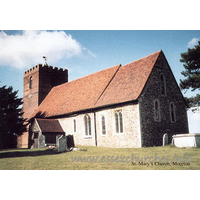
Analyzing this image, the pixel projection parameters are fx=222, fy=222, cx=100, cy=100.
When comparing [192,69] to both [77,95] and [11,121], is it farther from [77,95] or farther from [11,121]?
[11,121]

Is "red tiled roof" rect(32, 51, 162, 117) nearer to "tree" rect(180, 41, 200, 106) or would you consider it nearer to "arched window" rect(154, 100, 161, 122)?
"arched window" rect(154, 100, 161, 122)

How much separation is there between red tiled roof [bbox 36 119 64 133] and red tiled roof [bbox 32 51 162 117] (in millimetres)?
1125

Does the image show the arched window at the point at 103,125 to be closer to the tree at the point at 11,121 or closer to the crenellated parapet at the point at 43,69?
the tree at the point at 11,121

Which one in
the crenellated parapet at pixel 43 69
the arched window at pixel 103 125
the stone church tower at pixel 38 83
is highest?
the crenellated parapet at pixel 43 69

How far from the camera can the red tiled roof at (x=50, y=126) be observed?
20.7m

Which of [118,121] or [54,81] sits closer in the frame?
[118,121]

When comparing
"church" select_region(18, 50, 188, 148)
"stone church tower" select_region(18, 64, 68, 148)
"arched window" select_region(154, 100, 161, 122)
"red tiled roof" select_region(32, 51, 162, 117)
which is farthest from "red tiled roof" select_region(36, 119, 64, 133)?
"arched window" select_region(154, 100, 161, 122)

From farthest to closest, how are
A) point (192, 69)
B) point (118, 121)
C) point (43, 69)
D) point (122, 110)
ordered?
point (43, 69) < point (118, 121) < point (122, 110) < point (192, 69)

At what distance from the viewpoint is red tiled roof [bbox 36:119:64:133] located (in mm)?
20688

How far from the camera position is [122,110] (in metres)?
16.9

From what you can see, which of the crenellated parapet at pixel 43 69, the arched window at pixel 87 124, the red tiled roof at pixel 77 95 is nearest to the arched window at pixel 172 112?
the red tiled roof at pixel 77 95

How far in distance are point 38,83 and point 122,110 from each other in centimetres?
1569

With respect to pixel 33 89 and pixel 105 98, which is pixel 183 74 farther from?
pixel 33 89

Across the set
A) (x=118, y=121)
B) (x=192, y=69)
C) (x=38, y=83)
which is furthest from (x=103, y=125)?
(x=38, y=83)
